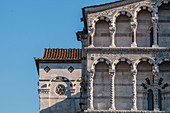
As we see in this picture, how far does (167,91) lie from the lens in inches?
1773

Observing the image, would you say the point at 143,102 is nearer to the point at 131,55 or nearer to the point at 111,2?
the point at 131,55

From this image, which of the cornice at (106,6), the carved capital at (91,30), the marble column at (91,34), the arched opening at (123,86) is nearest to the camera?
the arched opening at (123,86)

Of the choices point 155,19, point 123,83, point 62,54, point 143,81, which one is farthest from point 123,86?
point 62,54

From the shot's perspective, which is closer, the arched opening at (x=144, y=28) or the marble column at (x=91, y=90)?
the marble column at (x=91, y=90)

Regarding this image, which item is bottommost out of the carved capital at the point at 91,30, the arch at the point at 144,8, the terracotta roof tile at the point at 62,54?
the terracotta roof tile at the point at 62,54

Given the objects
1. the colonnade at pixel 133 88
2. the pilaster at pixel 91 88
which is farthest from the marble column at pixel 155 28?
the pilaster at pixel 91 88

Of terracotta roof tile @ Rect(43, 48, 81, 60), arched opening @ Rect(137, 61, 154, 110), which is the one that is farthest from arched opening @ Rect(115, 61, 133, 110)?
terracotta roof tile @ Rect(43, 48, 81, 60)

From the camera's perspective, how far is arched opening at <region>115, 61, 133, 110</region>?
4481 cm

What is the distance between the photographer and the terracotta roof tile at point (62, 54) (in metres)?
58.4

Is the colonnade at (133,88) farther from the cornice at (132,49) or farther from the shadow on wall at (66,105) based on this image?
the shadow on wall at (66,105)

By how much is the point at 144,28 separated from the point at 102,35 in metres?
2.66

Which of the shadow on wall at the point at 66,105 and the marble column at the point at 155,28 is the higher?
the marble column at the point at 155,28

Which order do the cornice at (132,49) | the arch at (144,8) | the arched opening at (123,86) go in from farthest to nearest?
1. the arch at (144,8)
2. the cornice at (132,49)
3. the arched opening at (123,86)

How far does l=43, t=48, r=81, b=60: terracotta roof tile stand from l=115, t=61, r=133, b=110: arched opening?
13.3 metres
